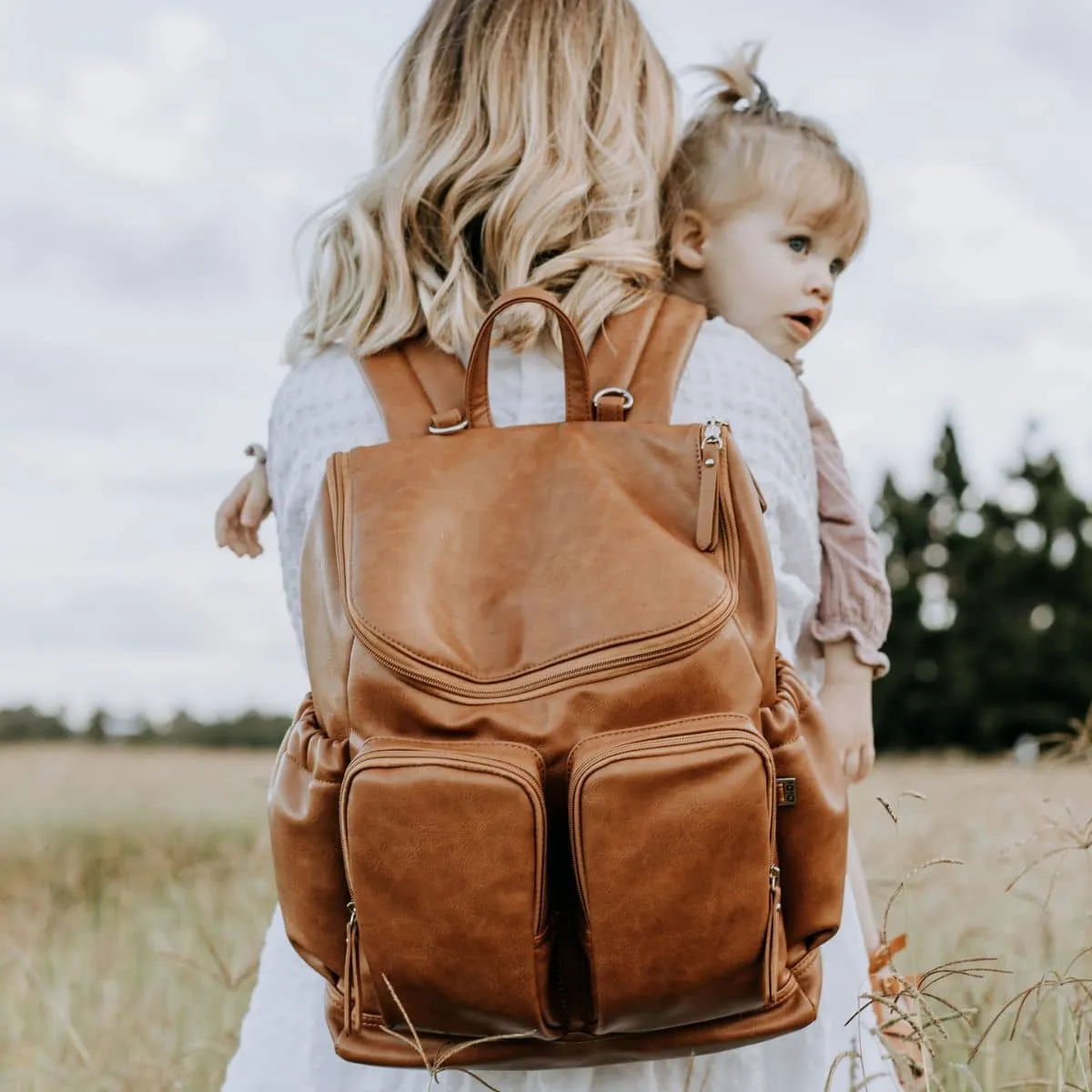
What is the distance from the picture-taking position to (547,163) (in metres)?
1.94

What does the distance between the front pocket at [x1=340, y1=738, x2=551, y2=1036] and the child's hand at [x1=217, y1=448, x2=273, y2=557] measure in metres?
0.85

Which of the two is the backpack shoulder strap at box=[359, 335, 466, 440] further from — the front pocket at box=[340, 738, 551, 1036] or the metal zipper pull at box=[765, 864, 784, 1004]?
the metal zipper pull at box=[765, 864, 784, 1004]

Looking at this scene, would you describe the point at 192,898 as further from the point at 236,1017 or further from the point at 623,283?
the point at 623,283

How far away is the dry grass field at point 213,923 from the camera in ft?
8.91

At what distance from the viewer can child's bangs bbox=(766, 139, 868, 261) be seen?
7.38 feet

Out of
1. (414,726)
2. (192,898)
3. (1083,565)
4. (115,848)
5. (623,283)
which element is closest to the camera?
(414,726)

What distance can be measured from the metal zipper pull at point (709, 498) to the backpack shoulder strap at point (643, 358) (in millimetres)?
136

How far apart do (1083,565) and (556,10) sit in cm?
2866

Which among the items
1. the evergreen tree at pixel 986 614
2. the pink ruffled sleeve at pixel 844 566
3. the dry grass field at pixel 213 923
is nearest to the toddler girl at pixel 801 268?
the pink ruffled sleeve at pixel 844 566

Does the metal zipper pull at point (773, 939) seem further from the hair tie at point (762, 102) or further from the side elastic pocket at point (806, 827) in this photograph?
the hair tie at point (762, 102)

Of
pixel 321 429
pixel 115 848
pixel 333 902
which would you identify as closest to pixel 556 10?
pixel 321 429

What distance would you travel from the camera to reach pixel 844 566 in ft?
6.84

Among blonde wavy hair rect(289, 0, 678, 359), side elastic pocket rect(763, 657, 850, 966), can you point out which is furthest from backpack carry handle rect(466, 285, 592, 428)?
side elastic pocket rect(763, 657, 850, 966)

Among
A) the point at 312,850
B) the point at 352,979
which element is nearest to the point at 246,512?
the point at 312,850
